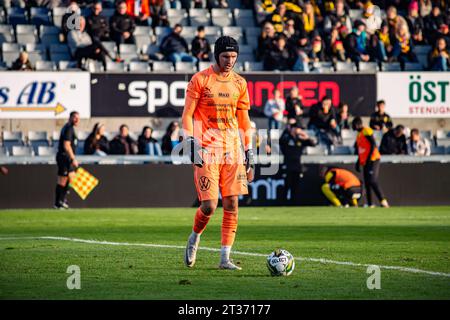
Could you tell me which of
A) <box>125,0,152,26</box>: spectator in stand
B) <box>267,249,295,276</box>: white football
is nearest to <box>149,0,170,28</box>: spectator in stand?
<box>125,0,152,26</box>: spectator in stand

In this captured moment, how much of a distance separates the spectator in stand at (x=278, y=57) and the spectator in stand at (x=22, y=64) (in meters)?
5.93

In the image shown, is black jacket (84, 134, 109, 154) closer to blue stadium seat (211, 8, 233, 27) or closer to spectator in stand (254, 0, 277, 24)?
blue stadium seat (211, 8, 233, 27)

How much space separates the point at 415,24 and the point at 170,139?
885 centimetres

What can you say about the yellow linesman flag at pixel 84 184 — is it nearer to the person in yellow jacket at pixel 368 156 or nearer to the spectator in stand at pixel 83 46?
the spectator in stand at pixel 83 46

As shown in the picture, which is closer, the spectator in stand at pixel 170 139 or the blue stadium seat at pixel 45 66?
the spectator in stand at pixel 170 139

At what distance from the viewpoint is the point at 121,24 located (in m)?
28.1

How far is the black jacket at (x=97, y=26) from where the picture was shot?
91.1 feet

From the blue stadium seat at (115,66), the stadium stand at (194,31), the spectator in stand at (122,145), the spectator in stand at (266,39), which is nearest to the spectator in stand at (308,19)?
the stadium stand at (194,31)

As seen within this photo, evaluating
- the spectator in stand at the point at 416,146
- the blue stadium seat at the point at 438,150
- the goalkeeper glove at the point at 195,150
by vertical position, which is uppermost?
the goalkeeper glove at the point at 195,150

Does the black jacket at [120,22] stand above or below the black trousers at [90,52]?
above

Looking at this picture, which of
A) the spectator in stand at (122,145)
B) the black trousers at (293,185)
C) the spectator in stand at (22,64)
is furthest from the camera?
the spectator in stand at (22,64)

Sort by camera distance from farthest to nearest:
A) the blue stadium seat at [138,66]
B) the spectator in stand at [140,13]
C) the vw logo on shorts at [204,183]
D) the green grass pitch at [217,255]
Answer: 1. the spectator in stand at [140,13]
2. the blue stadium seat at [138,66]
3. the vw logo on shorts at [204,183]
4. the green grass pitch at [217,255]
